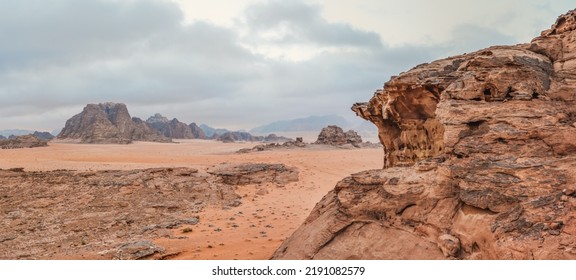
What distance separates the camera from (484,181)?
5977 millimetres

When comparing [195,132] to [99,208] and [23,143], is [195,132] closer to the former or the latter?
[23,143]

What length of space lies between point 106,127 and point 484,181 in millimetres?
80310

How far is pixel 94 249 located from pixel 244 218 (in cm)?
551

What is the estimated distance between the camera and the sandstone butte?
5.41 m

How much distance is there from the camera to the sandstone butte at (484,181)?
5.41 metres

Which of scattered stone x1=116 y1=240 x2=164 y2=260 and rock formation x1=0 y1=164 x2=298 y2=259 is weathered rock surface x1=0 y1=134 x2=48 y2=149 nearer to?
rock formation x1=0 y1=164 x2=298 y2=259

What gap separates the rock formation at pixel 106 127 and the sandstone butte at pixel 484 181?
70055mm

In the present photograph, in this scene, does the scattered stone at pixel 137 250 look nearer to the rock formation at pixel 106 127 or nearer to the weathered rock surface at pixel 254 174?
the weathered rock surface at pixel 254 174

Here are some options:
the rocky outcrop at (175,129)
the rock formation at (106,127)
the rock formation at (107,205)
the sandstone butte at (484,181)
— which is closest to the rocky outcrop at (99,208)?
the rock formation at (107,205)

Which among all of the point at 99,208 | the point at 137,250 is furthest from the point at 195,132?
the point at 137,250

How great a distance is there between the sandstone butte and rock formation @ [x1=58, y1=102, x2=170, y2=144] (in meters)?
70.1

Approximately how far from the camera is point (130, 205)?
1502 centimetres

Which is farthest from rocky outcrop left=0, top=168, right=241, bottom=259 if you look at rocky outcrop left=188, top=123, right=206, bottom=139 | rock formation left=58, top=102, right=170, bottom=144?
rocky outcrop left=188, top=123, right=206, bottom=139

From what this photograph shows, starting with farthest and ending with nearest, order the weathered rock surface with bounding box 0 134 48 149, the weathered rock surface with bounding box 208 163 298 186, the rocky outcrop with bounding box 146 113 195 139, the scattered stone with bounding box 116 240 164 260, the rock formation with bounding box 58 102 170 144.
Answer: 1. the rocky outcrop with bounding box 146 113 195 139
2. the rock formation with bounding box 58 102 170 144
3. the weathered rock surface with bounding box 0 134 48 149
4. the weathered rock surface with bounding box 208 163 298 186
5. the scattered stone with bounding box 116 240 164 260
